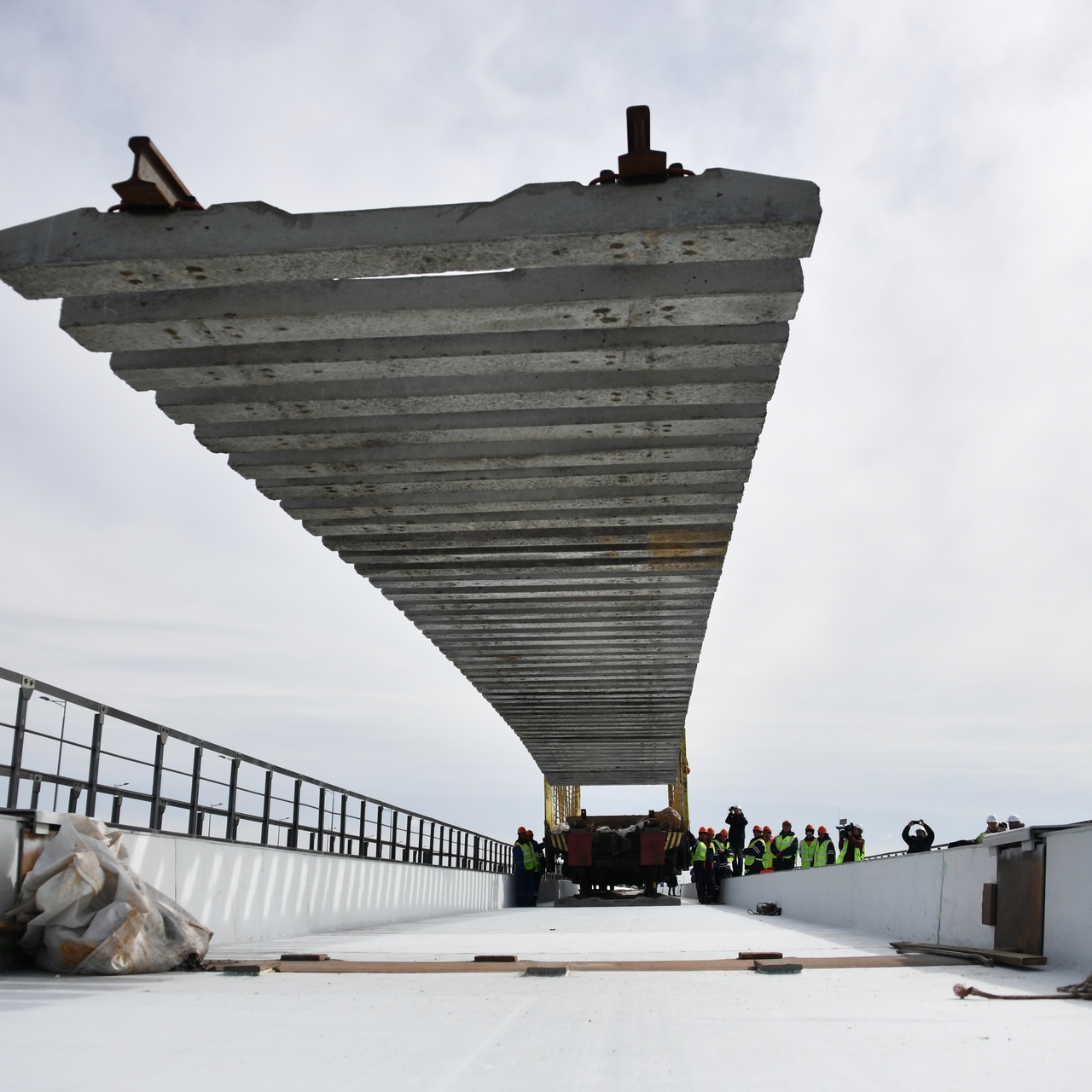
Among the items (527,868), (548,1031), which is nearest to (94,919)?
(548,1031)

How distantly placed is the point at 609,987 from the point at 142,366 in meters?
4.90

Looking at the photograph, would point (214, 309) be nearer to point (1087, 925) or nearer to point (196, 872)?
point (196, 872)

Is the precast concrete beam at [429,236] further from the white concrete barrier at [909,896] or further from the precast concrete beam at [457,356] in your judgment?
the white concrete barrier at [909,896]

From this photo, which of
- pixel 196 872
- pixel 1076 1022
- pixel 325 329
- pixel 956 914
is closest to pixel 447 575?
pixel 196 872

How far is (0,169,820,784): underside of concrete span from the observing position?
5.68 metres

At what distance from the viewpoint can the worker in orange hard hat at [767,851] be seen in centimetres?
1998

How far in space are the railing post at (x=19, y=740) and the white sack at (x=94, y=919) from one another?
0.79 m

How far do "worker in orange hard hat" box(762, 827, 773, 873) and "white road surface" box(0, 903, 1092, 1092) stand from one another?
14.7 m

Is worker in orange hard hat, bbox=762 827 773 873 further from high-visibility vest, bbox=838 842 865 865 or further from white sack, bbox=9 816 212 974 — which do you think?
white sack, bbox=9 816 212 974

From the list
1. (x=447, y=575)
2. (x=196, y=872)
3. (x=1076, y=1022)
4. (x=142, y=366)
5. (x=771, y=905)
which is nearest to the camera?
(x=1076, y=1022)

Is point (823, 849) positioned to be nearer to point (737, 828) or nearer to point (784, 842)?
point (784, 842)

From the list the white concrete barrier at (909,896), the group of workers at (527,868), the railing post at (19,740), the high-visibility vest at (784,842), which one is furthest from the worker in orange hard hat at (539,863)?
the railing post at (19,740)

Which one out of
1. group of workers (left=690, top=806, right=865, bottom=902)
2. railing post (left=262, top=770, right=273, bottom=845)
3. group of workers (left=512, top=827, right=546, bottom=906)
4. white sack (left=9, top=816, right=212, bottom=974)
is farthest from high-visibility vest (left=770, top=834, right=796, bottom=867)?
white sack (left=9, top=816, right=212, bottom=974)

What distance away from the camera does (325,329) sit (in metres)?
6.48
